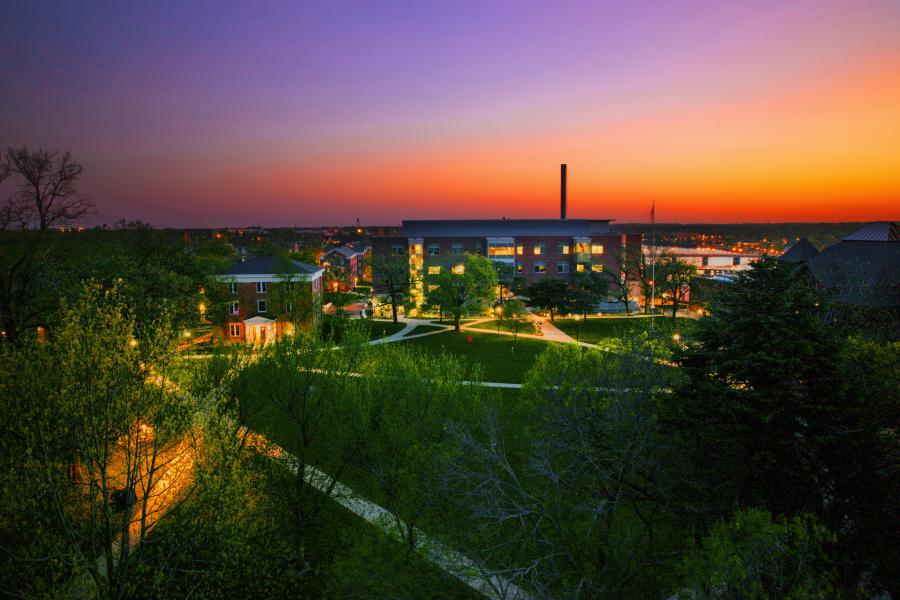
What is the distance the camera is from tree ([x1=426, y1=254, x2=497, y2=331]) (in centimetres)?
5562

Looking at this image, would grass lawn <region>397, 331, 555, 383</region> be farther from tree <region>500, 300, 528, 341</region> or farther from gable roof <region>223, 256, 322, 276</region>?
gable roof <region>223, 256, 322, 276</region>

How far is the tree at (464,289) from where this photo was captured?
55.6 m

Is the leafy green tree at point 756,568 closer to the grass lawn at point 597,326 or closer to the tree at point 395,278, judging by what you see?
the grass lawn at point 597,326

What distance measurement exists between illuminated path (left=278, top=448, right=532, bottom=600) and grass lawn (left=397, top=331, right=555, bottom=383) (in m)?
16.8

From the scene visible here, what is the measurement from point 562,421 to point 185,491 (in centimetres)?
1199

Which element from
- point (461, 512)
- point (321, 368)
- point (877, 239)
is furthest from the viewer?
point (877, 239)

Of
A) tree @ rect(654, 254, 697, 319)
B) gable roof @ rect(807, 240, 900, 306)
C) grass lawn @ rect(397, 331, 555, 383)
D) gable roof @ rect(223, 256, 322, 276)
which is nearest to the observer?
gable roof @ rect(807, 240, 900, 306)

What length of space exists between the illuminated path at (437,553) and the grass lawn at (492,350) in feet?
55.2

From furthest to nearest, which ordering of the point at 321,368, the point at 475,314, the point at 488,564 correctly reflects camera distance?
the point at 475,314
the point at 321,368
the point at 488,564

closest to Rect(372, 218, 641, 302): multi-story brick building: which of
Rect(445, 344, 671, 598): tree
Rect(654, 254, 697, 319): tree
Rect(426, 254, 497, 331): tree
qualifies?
Rect(654, 254, 697, 319): tree

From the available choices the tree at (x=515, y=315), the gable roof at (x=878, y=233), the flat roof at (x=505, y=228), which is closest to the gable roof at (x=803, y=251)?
the gable roof at (x=878, y=233)

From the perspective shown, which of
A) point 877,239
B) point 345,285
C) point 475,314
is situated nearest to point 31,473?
point 475,314

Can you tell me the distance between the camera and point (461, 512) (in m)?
16.9

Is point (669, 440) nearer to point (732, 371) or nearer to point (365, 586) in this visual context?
point (732, 371)
